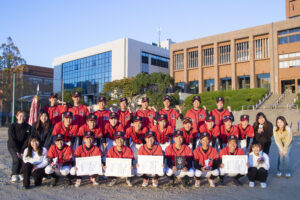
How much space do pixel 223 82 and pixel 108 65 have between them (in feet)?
76.1

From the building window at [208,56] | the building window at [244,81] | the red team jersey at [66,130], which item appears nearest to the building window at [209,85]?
the building window at [208,56]

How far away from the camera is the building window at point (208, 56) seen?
48.9 m

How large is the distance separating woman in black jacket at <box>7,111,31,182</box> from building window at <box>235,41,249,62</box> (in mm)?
43297

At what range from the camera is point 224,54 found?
1869 inches

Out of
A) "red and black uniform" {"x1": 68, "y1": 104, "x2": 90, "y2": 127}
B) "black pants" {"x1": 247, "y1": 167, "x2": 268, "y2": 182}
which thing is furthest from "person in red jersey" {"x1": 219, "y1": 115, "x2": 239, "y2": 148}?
"red and black uniform" {"x1": 68, "y1": 104, "x2": 90, "y2": 127}

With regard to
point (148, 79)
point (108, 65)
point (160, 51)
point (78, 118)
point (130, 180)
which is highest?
point (160, 51)

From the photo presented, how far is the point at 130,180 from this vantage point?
23.2 ft

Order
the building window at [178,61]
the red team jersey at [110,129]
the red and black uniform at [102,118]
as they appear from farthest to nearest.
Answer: the building window at [178,61] < the red and black uniform at [102,118] < the red team jersey at [110,129]

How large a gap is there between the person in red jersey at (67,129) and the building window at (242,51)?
1674 inches

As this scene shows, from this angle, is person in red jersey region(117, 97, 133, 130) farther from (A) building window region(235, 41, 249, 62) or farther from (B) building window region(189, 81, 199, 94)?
(B) building window region(189, 81, 199, 94)

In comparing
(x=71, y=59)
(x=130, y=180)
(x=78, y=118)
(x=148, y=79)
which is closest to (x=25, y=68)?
(x=148, y=79)

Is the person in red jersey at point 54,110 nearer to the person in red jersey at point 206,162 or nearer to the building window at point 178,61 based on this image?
the person in red jersey at point 206,162

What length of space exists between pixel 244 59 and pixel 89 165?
4328 centimetres

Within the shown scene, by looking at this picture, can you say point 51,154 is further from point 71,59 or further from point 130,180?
point 71,59
